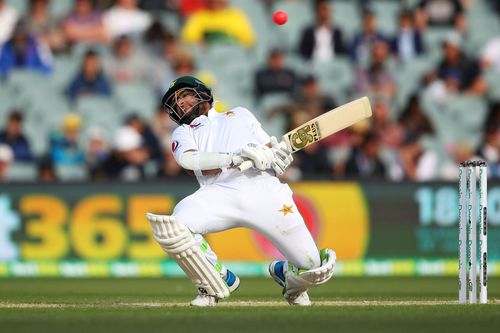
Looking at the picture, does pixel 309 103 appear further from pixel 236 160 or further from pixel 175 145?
pixel 236 160

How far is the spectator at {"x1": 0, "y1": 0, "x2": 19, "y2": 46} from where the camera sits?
47.2 feet

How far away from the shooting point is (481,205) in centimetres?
758

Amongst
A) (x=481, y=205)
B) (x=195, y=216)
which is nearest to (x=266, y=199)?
(x=195, y=216)

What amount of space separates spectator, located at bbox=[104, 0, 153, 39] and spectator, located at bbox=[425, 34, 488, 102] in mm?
3598

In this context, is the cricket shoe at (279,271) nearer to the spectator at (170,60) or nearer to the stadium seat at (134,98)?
the spectator at (170,60)

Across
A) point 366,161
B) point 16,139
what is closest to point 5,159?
point 16,139

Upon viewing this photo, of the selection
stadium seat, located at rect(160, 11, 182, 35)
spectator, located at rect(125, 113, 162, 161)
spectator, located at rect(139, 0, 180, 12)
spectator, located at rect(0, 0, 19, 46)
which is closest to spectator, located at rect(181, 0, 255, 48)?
stadium seat, located at rect(160, 11, 182, 35)

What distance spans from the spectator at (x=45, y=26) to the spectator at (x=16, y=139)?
1.49m

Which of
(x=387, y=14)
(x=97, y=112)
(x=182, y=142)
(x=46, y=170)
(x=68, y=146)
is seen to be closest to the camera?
(x=182, y=142)

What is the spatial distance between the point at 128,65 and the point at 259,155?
297 inches

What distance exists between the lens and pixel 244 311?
6.96 m

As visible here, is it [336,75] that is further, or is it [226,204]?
[336,75]

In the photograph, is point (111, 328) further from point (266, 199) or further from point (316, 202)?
point (316, 202)

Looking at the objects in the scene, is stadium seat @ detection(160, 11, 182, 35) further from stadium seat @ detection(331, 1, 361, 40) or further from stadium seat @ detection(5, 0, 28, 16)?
stadium seat @ detection(331, 1, 361, 40)
